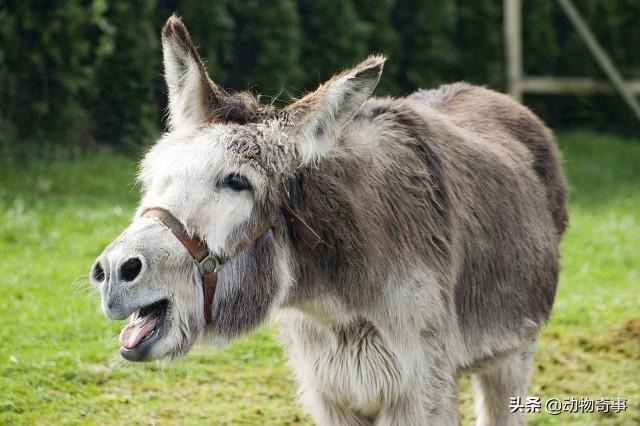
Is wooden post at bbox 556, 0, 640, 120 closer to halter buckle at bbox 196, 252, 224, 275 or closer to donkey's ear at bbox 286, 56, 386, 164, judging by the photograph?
donkey's ear at bbox 286, 56, 386, 164

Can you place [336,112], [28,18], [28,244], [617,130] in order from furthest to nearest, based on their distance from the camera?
[617,130]
[28,18]
[28,244]
[336,112]

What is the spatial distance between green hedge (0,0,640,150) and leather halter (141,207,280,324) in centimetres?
509

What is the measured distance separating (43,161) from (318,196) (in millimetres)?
7295

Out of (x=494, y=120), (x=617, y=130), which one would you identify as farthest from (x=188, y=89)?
(x=617, y=130)

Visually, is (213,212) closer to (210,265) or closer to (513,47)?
(210,265)

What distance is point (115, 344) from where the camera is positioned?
5789 millimetres

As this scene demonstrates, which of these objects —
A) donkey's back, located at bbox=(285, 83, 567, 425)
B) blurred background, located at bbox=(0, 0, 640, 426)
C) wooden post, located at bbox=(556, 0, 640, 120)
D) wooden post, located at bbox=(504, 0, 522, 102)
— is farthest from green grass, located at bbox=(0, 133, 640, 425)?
wooden post, located at bbox=(556, 0, 640, 120)

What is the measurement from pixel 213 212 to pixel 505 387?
2111 millimetres

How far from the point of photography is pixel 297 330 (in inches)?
152

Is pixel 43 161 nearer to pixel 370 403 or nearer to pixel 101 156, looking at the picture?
pixel 101 156

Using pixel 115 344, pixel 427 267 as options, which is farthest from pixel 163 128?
pixel 427 267

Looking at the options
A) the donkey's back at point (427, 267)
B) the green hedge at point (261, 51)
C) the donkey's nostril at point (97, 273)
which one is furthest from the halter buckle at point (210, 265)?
the green hedge at point (261, 51)

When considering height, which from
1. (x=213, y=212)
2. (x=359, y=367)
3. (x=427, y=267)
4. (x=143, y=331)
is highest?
(x=213, y=212)

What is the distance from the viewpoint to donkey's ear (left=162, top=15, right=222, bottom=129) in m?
3.53
